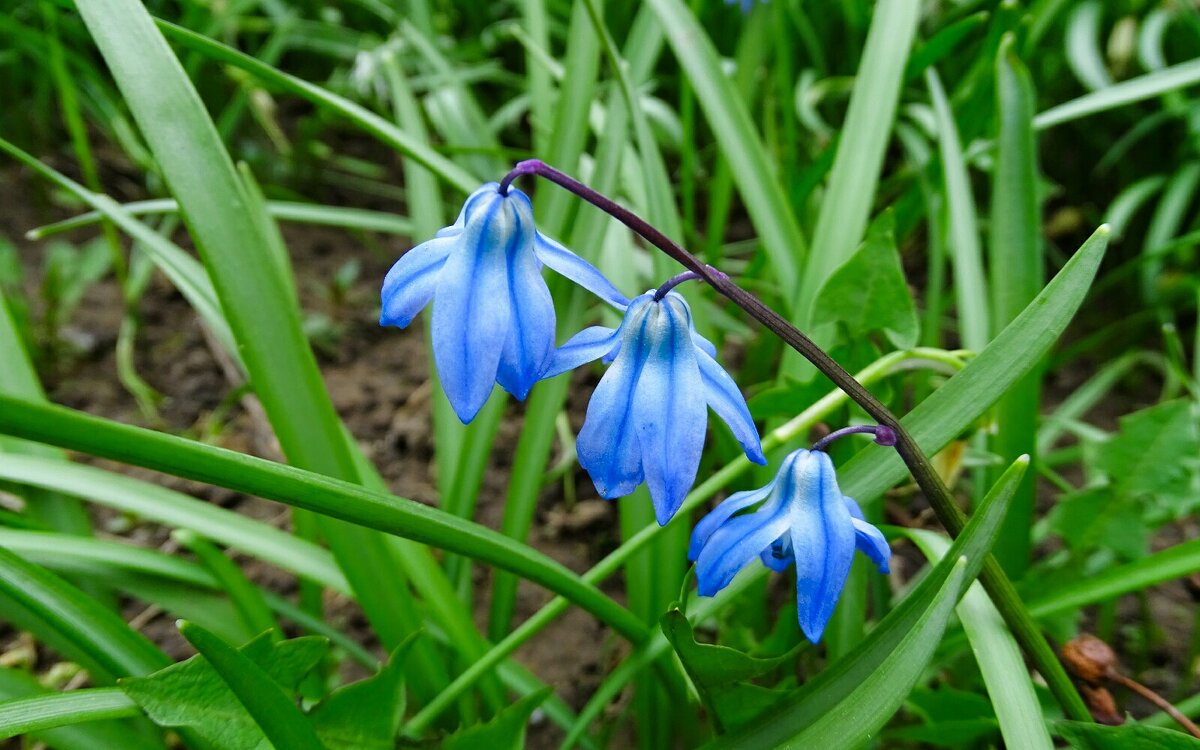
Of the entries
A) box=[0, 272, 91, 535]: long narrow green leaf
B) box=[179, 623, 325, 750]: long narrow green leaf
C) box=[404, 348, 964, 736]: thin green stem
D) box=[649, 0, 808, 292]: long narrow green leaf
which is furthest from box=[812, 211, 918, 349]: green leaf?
box=[0, 272, 91, 535]: long narrow green leaf

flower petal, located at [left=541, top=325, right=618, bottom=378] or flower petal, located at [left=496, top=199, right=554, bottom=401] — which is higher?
flower petal, located at [left=496, top=199, right=554, bottom=401]

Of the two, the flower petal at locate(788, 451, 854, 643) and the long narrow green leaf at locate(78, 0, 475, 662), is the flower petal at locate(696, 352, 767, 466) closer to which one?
the flower petal at locate(788, 451, 854, 643)

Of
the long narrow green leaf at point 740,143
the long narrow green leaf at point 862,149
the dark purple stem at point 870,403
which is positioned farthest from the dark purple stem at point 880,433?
the long narrow green leaf at point 740,143

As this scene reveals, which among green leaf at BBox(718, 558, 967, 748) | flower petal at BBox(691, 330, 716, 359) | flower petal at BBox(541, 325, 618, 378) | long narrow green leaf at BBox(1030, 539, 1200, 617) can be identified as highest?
flower petal at BBox(541, 325, 618, 378)

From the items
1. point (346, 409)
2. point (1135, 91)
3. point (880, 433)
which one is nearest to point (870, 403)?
point (880, 433)

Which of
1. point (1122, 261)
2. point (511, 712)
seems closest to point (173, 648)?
point (511, 712)

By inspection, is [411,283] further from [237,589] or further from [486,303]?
[237,589]

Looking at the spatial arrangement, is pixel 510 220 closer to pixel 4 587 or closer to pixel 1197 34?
pixel 4 587

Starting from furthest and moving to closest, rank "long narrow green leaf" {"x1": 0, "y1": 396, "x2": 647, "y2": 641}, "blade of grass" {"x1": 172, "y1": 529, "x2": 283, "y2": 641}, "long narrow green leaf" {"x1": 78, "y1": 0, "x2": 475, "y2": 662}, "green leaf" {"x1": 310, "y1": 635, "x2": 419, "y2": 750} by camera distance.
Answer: "blade of grass" {"x1": 172, "y1": 529, "x2": 283, "y2": 641} < "long narrow green leaf" {"x1": 78, "y1": 0, "x2": 475, "y2": 662} < "green leaf" {"x1": 310, "y1": 635, "x2": 419, "y2": 750} < "long narrow green leaf" {"x1": 0, "y1": 396, "x2": 647, "y2": 641}
